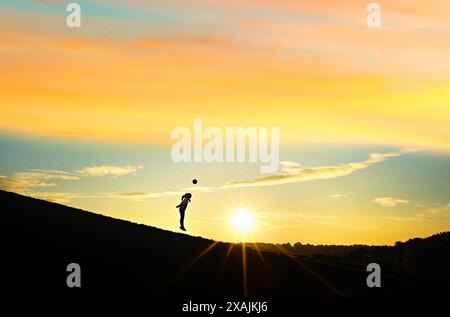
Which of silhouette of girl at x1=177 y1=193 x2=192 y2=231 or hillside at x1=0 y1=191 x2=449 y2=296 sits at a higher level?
silhouette of girl at x1=177 y1=193 x2=192 y2=231

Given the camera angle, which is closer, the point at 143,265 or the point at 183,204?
the point at 143,265

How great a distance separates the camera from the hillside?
2034 cm

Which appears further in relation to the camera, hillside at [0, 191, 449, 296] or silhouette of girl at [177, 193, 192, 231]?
silhouette of girl at [177, 193, 192, 231]

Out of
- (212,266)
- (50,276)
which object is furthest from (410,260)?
(50,276)

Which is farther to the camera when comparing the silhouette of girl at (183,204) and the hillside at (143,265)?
the silhouette of girl at (183,204)

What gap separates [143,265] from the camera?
76.1 ft

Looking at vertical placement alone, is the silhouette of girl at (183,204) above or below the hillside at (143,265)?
above

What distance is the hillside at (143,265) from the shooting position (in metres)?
20.3
